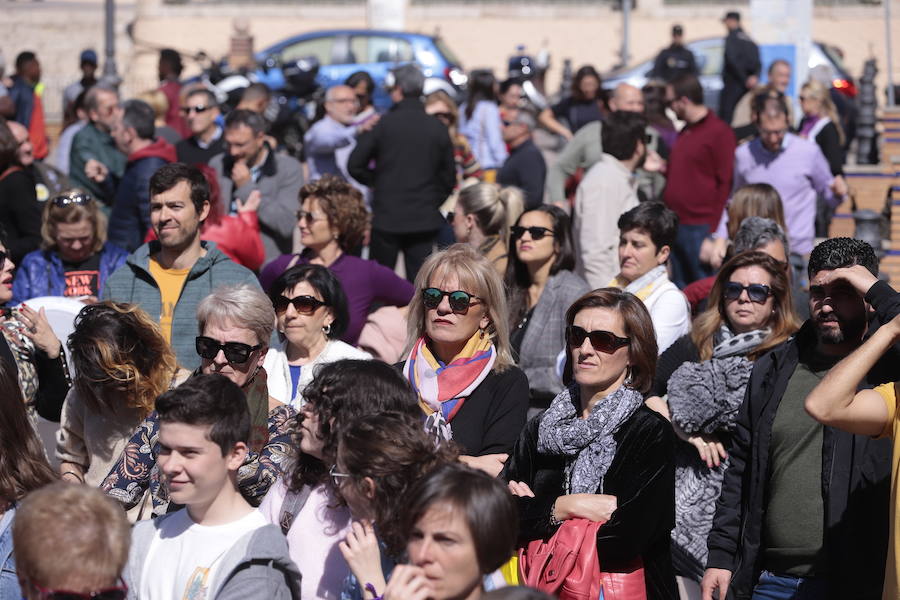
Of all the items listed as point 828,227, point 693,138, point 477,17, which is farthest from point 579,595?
point 477,17

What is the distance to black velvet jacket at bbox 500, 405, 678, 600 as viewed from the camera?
460 cm

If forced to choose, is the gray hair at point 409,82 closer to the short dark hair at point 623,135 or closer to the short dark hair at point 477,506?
the short dark hair at point 623,135

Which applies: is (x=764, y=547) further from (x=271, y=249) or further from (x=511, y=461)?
(x=271, y=249)

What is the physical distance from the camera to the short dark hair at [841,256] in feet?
15.7

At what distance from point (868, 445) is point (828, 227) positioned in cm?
776

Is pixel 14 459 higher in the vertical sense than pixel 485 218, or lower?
lower

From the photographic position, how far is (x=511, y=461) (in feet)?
16.6

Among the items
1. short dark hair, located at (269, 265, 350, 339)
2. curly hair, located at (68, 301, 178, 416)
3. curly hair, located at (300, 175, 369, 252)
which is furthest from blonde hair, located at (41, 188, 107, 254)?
curly hair, located at (68, 301, 178, 416)

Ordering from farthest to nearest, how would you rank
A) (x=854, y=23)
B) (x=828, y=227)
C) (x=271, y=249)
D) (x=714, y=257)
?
(x=854, y=23) → (x=828, y=227) → (x=271, y=249) → (x=714, y=257)

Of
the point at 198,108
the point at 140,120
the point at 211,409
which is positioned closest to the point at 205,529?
the point at 211,409

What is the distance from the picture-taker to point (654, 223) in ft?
22.8

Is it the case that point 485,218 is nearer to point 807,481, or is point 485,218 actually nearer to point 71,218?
point 71,218

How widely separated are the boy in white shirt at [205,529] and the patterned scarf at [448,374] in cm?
124

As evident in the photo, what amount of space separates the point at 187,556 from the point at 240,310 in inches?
57.2
